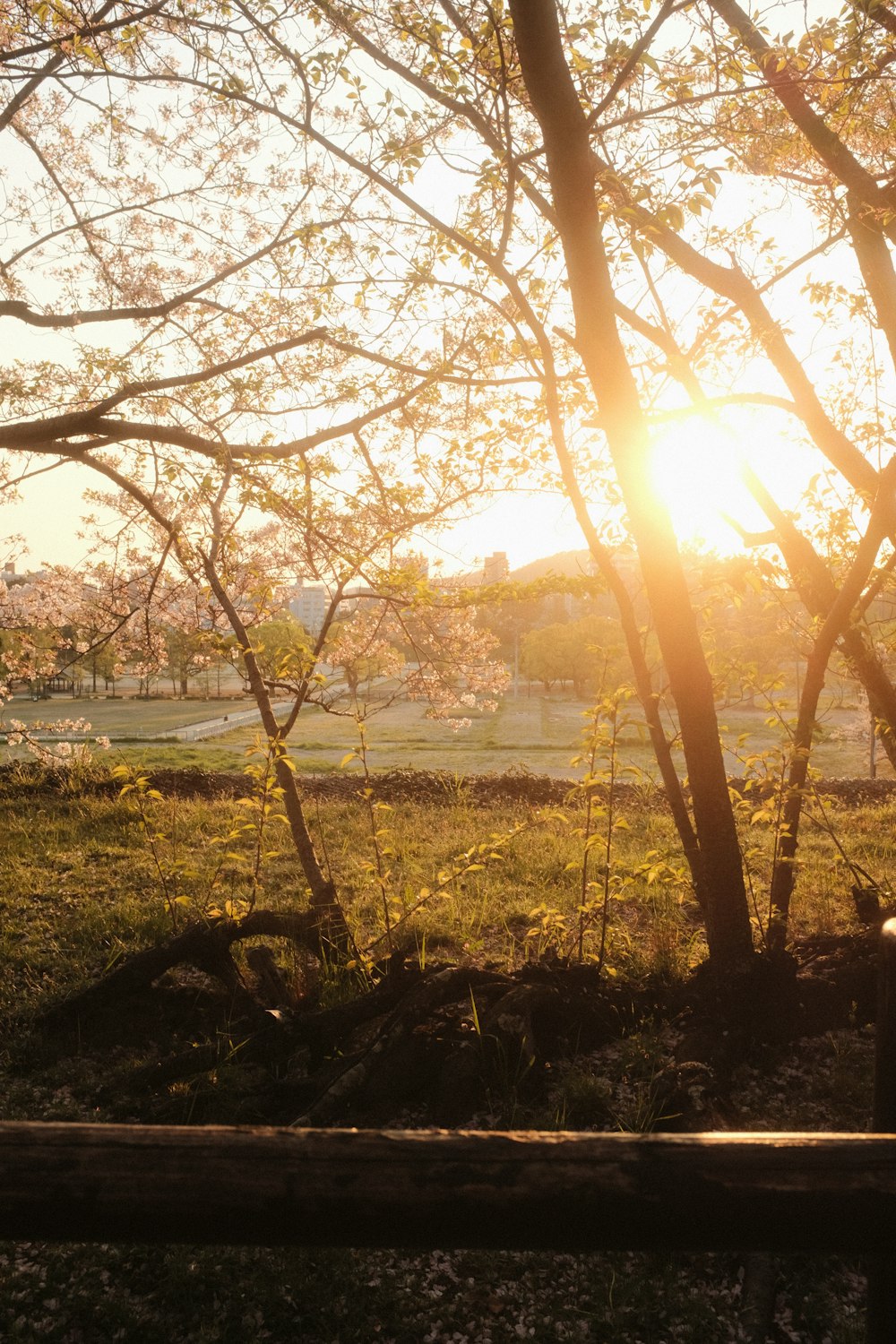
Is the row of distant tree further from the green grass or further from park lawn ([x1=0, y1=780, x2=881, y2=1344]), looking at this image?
park lawn ([x1=0, y1=780, x2=881, y2=1344])

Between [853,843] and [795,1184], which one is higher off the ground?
[795,1184]

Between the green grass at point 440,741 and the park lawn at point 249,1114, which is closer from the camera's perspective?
the park lawn at point 249,1114

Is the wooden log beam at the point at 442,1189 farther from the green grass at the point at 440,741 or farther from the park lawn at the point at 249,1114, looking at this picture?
the green grass at the point at 440,741

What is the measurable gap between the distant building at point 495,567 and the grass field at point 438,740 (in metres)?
2.20

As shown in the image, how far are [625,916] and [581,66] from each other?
4.87m

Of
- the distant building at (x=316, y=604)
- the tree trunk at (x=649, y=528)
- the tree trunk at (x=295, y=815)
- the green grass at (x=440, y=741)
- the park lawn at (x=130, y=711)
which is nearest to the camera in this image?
the tree trunk at (x=649, y=528)

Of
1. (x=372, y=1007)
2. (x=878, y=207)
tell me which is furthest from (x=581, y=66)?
(x=372, y=1007)

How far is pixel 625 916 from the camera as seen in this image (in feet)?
18.0

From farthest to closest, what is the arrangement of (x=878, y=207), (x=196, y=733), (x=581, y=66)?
(x=196, y=733) < (x=878, y=207) < (x=581, y=66)

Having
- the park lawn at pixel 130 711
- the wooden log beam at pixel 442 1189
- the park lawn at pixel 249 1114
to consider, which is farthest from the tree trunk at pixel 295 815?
the park lawn at pixel 130 711

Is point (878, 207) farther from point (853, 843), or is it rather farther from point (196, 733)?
point (196, 733)

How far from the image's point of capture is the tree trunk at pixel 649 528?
10.6 ft

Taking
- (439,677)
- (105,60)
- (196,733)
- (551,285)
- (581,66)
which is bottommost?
(196,733)

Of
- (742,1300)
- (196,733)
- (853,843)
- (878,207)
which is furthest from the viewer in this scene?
(196,733)
